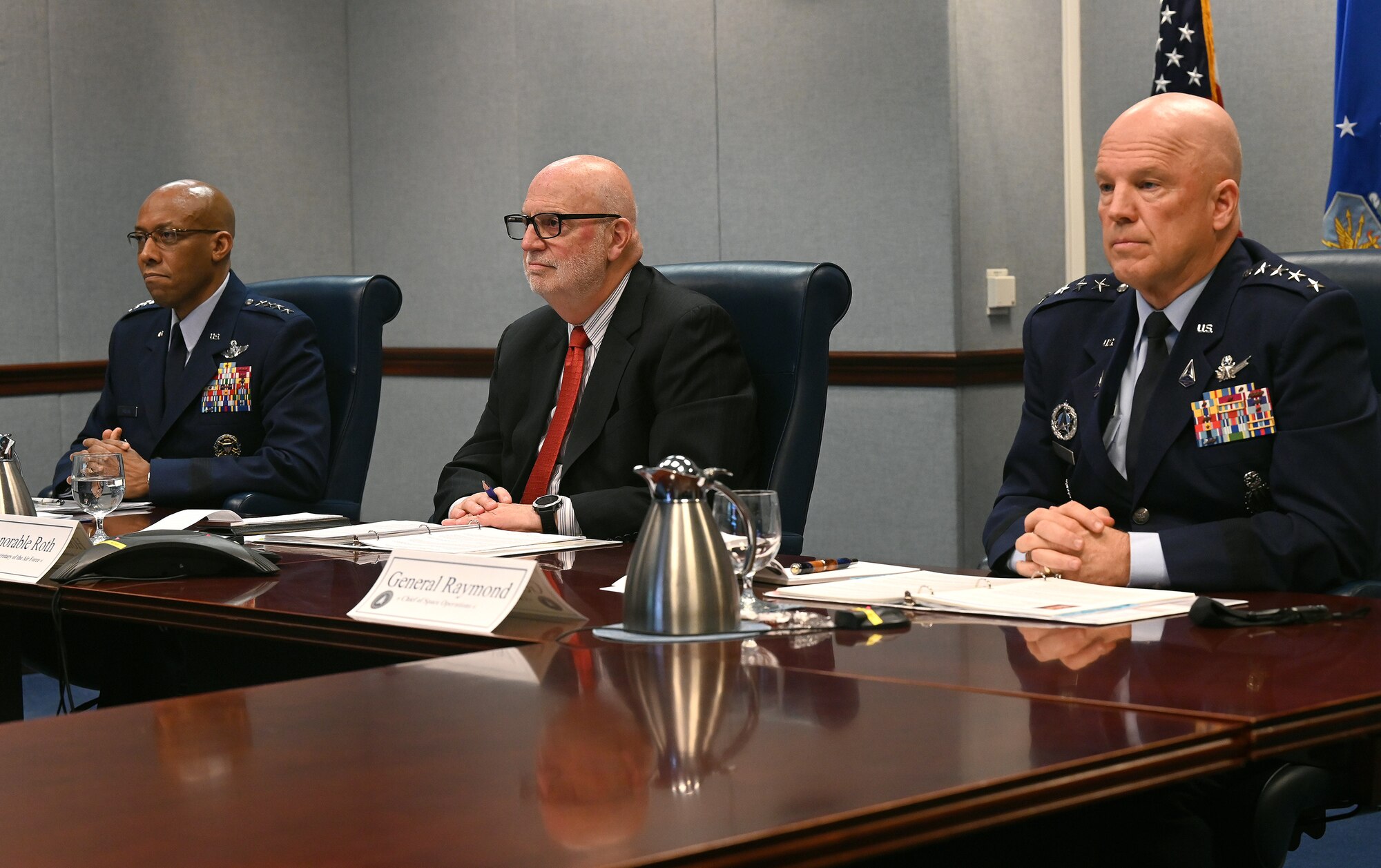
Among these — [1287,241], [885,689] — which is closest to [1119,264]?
[885,689]

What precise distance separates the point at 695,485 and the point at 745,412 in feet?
4.25

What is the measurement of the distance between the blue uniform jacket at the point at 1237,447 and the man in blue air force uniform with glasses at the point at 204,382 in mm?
1676

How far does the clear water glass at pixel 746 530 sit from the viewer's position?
1.69m

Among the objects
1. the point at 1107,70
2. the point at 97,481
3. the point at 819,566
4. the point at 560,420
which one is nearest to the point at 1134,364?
the point at 819,566

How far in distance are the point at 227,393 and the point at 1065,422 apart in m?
1.97

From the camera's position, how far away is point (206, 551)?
85.4 inches

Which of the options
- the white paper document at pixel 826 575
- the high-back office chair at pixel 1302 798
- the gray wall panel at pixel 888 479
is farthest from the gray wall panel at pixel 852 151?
the high-back office chair at pixel 1302 798

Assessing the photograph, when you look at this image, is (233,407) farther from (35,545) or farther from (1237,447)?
(1237,447)

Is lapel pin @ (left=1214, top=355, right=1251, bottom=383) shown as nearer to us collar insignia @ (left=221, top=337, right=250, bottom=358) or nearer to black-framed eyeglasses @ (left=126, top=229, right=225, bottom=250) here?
us collar insignia @ (left=221, top=337, right=250, bottom=358)

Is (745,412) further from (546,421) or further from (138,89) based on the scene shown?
(138,89)

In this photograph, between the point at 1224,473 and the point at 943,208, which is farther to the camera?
the point at 943,208

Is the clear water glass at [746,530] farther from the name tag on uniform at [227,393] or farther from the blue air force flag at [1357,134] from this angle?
the blue air force flag at [1357,134]

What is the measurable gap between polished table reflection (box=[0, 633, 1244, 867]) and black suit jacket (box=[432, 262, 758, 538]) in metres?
1.44

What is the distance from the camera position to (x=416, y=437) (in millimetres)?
6137
